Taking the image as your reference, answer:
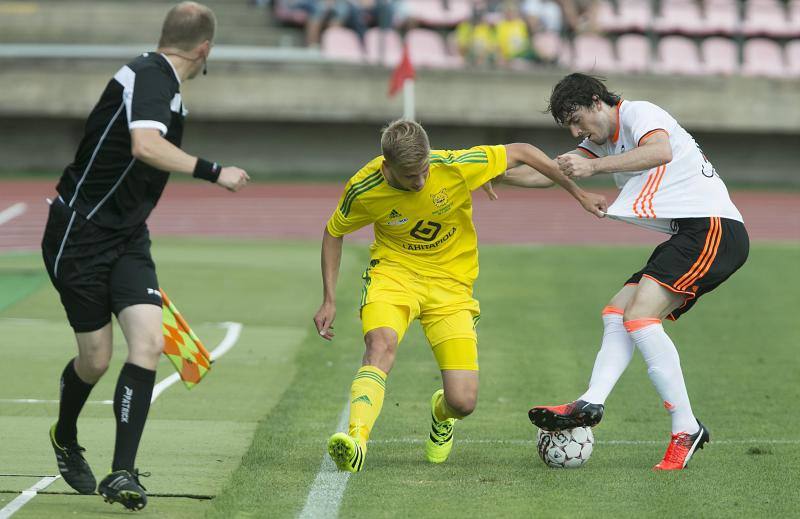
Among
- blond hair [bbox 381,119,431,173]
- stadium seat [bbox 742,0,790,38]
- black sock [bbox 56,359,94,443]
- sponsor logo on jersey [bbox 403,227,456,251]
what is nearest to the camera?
black sock [bbox 56,359,94,443]

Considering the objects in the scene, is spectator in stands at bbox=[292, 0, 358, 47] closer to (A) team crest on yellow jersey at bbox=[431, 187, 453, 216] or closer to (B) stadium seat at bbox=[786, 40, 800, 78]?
(B) stadium seat at bbox=[786, 40, 800, 78]

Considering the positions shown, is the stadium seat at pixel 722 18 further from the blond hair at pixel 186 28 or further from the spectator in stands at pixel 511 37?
the blond hair at pixel 186 28

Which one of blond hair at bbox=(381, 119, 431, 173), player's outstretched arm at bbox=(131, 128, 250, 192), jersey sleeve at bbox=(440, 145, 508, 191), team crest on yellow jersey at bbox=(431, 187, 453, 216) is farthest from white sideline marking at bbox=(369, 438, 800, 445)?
player's outstretched arm at bbox=(131, 128, 250, 192)

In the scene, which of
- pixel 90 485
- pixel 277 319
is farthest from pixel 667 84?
pixel 90 485

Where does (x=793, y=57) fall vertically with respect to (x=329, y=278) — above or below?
below

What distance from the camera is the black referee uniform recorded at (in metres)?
5.46

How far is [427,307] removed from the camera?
6562 mm

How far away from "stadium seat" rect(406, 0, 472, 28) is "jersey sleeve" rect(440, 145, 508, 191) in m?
21.9

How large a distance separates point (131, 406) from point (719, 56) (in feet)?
80.8

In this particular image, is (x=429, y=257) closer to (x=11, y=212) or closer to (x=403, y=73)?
(x=11, y=212)

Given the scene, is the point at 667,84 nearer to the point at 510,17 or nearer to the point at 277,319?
the point at 510,17

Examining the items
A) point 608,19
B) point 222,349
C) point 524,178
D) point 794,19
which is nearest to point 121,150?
point 524,178

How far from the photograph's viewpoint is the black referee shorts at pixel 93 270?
5.51 m

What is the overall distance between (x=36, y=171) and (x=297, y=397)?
20.5 m
